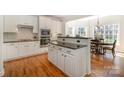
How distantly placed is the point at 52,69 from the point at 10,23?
941 mm

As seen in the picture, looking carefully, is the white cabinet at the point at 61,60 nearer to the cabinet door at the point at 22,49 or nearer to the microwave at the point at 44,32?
the microwave at the point at 44,32

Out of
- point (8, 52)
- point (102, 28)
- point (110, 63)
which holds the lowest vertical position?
point (110, 63)

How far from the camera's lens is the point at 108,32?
5.09 feet

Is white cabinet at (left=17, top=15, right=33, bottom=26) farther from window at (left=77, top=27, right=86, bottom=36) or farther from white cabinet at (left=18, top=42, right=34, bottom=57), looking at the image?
window at (left=77, top=27, right=86, bottom=36)

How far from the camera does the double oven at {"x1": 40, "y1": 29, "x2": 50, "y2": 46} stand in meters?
1.66

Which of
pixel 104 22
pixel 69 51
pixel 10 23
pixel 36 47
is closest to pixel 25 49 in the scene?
pixel 36 47

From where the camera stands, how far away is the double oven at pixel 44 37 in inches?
65.2

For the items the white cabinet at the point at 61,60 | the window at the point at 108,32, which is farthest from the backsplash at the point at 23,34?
the window at the point at 108,32

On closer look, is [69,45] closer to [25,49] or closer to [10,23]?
[25,49]
